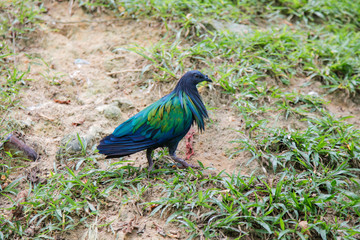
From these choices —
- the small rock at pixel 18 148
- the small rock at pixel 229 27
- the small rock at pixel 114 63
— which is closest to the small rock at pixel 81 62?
the small rock at pixel 114 63

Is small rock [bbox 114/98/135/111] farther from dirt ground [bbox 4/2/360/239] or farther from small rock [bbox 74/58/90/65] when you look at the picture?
small rock [bbox 74/58/90/65]

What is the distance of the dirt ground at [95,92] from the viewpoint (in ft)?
15.8

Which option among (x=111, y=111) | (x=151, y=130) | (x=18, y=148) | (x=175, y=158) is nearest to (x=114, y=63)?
(x=111, y=111)

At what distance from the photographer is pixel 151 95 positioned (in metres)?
5.62

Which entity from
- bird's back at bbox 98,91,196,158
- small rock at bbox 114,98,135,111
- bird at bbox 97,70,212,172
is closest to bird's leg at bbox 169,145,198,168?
bird at bbox 97,70,212,172

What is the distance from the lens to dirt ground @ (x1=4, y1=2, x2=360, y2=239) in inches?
189

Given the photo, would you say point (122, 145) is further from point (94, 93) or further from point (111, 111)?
point (94, 93)

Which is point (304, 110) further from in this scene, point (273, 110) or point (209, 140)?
point (209, 140)

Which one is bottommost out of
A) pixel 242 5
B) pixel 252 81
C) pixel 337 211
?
pixel 337 211

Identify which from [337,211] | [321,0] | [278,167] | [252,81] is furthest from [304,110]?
[321,0]

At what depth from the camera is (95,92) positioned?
5.64 m

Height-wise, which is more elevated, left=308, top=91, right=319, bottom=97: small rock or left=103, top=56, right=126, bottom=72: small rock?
left=103, top=56, right=126, bottom=72: small rock

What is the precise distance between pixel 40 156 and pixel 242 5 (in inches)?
187

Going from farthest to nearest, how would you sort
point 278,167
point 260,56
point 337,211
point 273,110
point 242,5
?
1. point 242,5
2. point 260,56
3. point 273,110
4. point 278,167
5. point 337,211
